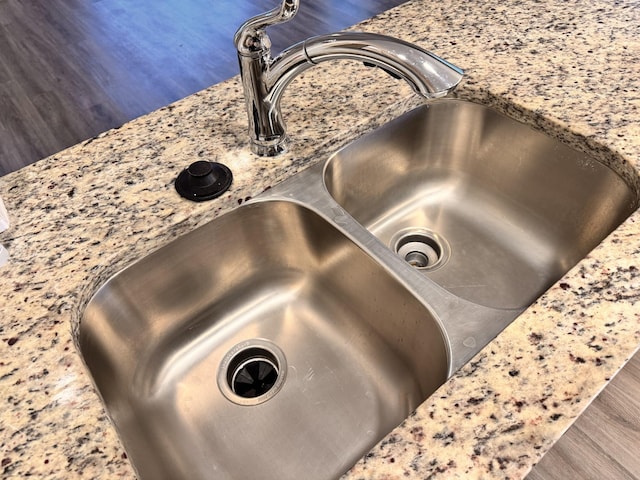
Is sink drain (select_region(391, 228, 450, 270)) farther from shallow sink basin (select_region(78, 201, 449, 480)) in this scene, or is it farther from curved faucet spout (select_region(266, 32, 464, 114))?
curved faucet spout (select_region(266, 32, 464, 114))

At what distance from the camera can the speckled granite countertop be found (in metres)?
0.52

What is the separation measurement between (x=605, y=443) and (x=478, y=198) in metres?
0.51

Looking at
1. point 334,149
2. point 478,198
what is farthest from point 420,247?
point 334,149

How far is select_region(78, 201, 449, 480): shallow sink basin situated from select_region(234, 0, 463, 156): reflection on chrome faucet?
135 millimetres

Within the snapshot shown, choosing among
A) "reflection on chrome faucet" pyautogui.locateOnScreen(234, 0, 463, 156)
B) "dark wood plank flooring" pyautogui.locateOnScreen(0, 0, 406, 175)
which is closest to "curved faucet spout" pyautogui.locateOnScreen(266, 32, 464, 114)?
"reflection on chrome faucet" pyautogui.locateOnScreen(234, 0, 463, 156)

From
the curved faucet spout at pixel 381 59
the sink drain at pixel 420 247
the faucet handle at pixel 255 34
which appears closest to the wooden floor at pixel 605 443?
the sink drain at pixel 420 247

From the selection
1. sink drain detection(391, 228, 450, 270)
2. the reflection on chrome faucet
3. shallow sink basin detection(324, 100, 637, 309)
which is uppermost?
the reflection on chrome faucet

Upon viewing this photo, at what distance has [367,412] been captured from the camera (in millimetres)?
802

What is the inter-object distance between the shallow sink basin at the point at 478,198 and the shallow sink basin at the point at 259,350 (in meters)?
0.18

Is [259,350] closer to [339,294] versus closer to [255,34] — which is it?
[339,294]

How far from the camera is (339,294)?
0.90 meters

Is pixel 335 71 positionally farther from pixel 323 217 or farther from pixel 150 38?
pixel 150 38

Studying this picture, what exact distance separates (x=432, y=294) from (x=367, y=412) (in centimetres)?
24

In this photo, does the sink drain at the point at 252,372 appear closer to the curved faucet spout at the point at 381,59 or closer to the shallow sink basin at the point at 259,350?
the shallow sink basin at the point at 259,350
